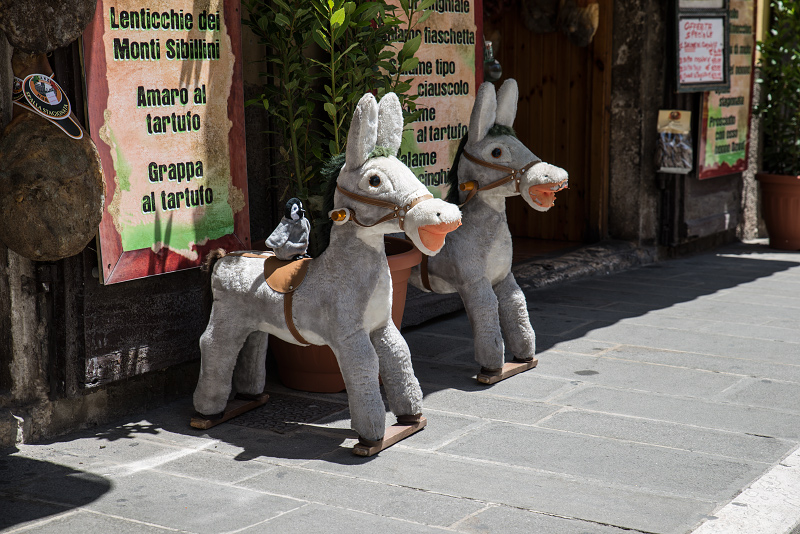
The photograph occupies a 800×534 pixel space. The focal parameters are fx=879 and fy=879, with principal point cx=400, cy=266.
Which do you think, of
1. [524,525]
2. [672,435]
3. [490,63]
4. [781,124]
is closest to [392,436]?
[524,525]

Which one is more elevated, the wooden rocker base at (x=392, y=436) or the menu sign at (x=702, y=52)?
the menu sign at (x=702, y=52)

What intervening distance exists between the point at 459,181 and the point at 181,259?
1416 millimetres

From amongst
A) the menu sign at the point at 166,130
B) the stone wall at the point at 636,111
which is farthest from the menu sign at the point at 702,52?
the menu sign at the point at 166,130

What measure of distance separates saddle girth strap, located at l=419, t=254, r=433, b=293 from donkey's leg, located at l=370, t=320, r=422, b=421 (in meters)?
0.85

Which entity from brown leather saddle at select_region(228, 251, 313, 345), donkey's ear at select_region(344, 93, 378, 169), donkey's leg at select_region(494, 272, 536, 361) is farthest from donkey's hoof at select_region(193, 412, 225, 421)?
donkey's leg at select_region(494, 272, 536, 361)

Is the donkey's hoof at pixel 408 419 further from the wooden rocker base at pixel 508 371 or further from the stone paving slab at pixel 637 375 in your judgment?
the stone paving slab at pixel 637 375

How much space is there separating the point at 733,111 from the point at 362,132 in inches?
218

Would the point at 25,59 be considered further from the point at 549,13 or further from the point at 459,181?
the point at 549,13

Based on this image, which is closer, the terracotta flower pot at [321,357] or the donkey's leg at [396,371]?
the donkey's leg at [396,371]

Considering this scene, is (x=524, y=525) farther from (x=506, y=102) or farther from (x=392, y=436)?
(x=506, y=102)

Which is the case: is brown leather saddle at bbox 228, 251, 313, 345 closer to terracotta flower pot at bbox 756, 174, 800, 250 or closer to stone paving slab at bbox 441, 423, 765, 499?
stone paving slab at bbox 441, 423, 765, 499

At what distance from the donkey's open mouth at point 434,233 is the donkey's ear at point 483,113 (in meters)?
1.13

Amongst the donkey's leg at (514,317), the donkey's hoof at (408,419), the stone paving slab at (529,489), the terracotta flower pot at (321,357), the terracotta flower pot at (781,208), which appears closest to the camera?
the stone paving slab at (529,489)

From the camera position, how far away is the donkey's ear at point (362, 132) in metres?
3.20
